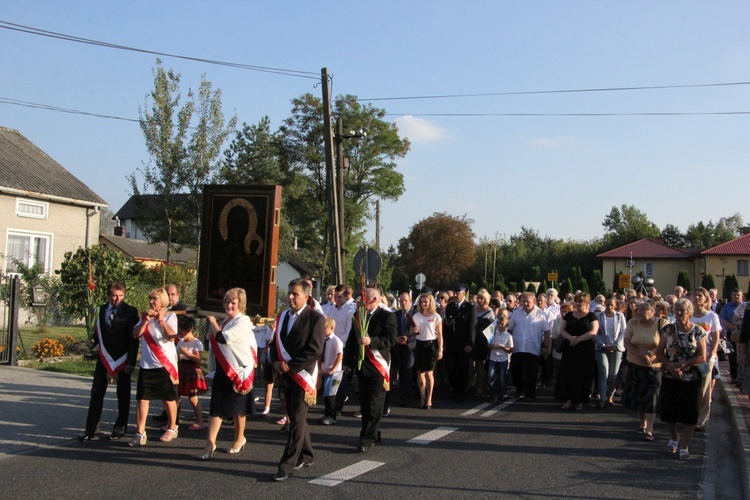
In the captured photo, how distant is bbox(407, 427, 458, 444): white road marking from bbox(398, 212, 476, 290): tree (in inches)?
2431

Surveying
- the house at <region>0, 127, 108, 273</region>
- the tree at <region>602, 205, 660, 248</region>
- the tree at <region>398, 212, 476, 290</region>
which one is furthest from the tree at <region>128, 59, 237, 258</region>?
the tree at <region>602, 205, 660, 248</region>

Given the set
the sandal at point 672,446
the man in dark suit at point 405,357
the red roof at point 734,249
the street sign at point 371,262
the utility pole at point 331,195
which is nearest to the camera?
the sandal at point 672,446

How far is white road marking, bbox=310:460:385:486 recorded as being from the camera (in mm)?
6766

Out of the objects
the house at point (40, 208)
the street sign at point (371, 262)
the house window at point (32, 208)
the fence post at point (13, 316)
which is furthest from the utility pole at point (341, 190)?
the house window at point (32, 208)

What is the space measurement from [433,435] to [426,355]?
2449mm

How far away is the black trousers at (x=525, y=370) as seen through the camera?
12.5 m

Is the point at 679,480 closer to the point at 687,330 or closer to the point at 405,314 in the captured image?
the point at 687,330

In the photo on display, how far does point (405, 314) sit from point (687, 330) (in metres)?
5.31

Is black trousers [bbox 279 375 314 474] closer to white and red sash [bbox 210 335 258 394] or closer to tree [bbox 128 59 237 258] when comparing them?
white and red sash [bbox 210 335 258 394]

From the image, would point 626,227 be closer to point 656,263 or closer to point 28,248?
point 656,263

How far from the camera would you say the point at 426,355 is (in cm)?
1145

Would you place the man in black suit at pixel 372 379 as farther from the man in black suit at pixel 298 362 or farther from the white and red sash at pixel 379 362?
the man in black suit at pixel 298 362

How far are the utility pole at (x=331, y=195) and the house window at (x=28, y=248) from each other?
11529 mm

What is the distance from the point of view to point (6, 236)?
79.5 ft
